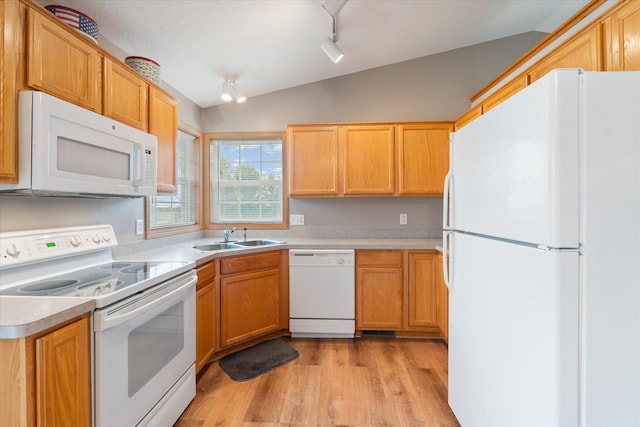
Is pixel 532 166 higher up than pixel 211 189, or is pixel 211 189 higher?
pixel 211 189

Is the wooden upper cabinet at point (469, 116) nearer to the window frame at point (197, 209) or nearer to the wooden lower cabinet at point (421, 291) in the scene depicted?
the wooden lower cabinet at point (421, 291)

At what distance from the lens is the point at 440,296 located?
8.77 feet

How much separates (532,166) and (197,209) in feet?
10.00

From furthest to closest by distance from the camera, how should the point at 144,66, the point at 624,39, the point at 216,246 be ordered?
the point at 216,246 < the point at 144,66 < the point at 624,39

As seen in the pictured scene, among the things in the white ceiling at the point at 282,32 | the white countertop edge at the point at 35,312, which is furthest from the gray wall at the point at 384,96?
the white countertop edge at the point at 35,312

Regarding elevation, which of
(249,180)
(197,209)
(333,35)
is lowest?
(197,209)

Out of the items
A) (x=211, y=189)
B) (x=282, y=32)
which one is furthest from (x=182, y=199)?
(x=282, y=32)

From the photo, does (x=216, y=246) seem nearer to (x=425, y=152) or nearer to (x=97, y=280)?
(x=97, y=280)

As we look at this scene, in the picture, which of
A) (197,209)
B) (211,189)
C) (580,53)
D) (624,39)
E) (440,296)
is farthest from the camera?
(211,189)

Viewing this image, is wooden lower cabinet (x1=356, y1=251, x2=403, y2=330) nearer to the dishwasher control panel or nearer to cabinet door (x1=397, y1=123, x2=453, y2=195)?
the dishwasher control panel

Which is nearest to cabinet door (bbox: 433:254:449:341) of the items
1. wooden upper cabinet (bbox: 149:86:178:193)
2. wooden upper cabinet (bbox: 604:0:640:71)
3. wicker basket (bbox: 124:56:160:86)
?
wooden upper cabinet (bbox: 604:0:640:71)

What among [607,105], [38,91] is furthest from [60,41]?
[607,105]

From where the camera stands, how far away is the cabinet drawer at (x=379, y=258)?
2771mm

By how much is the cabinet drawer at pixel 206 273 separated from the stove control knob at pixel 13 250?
2.98ft
